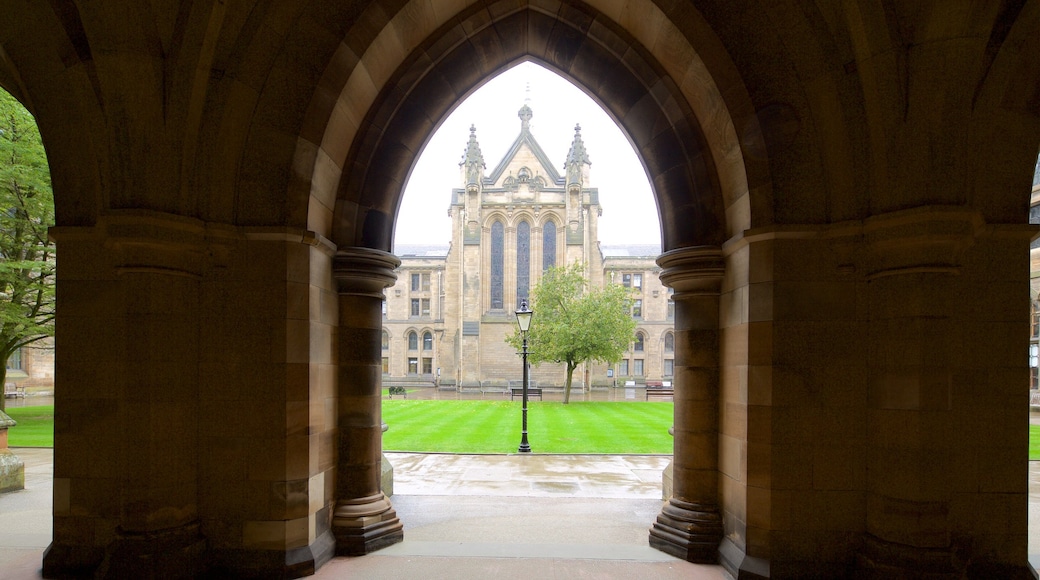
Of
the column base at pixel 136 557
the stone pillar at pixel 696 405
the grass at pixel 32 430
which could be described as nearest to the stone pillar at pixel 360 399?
the column base at pixel 136 557

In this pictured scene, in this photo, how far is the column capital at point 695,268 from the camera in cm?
492

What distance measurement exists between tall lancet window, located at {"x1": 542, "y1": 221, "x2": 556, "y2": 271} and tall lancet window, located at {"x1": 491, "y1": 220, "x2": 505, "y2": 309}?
11.6 feet

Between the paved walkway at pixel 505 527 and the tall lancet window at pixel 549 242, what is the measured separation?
35.2m

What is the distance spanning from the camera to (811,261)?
14.2ft

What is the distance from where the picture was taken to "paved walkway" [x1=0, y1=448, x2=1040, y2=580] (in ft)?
14.9

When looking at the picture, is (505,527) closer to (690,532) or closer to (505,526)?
(505,526)

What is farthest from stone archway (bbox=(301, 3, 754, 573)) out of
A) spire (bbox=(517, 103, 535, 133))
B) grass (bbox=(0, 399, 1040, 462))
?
spire (bbox=(517, 103, 535, 133))

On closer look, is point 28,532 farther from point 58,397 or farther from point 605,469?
point 605,469

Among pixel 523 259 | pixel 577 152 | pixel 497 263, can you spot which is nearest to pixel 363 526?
pixel 523 259

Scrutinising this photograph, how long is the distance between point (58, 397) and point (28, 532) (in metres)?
2.31

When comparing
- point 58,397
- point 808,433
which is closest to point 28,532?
point 58,397

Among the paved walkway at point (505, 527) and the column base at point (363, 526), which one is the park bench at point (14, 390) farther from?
the column base at point (363, 526)

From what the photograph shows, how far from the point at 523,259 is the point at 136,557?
41012 millimetres

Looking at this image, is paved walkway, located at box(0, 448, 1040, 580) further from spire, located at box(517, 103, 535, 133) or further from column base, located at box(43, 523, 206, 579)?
spire, located at box(517, 103, 535, 133)
